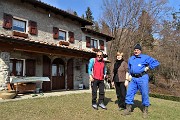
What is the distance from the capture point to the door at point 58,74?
612 inches

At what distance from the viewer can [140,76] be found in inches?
248

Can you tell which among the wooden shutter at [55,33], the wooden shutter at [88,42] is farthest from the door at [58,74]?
the wooden shutter at [88,42]

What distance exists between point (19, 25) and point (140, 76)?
10196 millimetres

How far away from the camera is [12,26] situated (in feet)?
44.2

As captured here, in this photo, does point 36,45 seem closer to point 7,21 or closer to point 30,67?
A: point 30,67

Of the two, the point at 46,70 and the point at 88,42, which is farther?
the point at 88,42

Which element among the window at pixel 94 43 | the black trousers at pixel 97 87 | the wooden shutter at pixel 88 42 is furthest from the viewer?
the window at pixel 94 43

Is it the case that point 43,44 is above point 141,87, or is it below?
above

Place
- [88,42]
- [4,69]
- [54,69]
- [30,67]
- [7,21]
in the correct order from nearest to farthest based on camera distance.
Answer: [4,69], [7,21], [30,67], [54,69], [88,42]

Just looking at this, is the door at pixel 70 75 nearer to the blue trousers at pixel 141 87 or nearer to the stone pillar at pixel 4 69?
the stone pillar at pixel 4 69

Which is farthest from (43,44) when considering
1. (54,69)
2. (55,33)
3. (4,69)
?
(55,33)

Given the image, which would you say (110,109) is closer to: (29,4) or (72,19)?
(29,4)

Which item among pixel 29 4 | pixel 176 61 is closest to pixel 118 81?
pixel 29 4

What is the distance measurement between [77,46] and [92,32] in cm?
239
